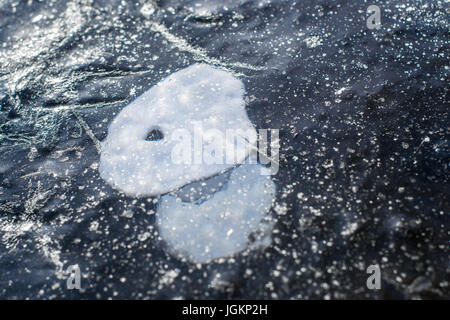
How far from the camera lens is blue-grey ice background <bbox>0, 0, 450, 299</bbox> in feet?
5.09

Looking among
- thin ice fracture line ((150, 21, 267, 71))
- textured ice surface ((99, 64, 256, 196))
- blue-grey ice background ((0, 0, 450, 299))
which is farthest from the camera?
thin ice fracture line ((150, 21, 267, 71))

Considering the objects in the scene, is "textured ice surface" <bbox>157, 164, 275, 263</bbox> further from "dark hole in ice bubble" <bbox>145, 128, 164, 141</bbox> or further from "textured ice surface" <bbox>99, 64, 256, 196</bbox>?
"dark hole in ice bubble" <bbox>145, 128, 164, 141</bbox>

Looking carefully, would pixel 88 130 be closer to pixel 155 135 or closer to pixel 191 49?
pixel 155 135

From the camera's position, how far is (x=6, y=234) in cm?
177

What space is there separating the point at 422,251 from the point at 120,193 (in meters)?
1.53

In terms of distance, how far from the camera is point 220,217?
1.72 meters

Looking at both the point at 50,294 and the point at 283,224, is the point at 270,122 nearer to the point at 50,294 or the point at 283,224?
the point at 283,224

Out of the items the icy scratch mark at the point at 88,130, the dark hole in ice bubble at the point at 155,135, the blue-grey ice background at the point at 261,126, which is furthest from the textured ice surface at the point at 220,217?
the icy scratch mark at the point at 88,130

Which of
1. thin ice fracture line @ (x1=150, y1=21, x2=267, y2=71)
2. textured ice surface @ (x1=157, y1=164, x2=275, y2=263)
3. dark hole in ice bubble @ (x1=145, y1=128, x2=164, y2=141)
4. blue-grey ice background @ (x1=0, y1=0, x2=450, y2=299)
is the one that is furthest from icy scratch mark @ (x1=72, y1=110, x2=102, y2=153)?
thin ice fracture line @ (x1=150, y1=21, x2=267, y2=71)

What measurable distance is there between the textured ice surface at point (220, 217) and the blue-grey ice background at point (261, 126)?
63 mm

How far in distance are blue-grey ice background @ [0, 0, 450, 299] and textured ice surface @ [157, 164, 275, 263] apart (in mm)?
63

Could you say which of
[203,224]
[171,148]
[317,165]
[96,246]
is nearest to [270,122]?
[317,165]

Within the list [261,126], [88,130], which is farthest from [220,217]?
[88,130]

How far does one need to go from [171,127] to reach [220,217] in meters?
0.69
